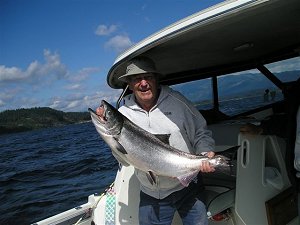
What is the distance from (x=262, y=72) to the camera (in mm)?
5938

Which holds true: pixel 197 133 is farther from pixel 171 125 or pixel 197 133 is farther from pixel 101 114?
pixel 101 114

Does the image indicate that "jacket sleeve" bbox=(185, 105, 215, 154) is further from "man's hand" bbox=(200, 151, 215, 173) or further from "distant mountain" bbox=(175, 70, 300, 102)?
"distant mountain" bbox=(175, 70, 300, 102)

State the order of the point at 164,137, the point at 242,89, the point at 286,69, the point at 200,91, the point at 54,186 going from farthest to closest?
the point at 54,186
the point at 200,91
the point at 286,69
the point at 242,89
the point at 164,137

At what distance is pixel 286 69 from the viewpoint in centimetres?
556

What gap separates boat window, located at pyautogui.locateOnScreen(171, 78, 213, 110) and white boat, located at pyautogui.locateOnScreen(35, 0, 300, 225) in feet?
1.17

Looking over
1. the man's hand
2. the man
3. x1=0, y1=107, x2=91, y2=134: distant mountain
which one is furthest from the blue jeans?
x1=0, y1=107, x2=91, y2=134: distant mountain

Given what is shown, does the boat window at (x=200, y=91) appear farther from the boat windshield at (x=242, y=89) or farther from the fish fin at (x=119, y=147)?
the fish fin at (x=119, y=147)

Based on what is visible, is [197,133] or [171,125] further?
[197,133]

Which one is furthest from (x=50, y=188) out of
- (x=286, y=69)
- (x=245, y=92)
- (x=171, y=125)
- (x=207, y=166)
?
(x=207, y=166)

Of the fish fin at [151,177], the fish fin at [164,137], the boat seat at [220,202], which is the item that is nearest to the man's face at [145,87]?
the fish fin at [164,137]

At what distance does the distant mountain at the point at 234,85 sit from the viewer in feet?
18.1

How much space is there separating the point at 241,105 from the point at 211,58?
3.13 ft

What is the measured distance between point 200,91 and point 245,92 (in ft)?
3.14

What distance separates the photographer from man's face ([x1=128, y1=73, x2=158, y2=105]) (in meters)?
3.70
